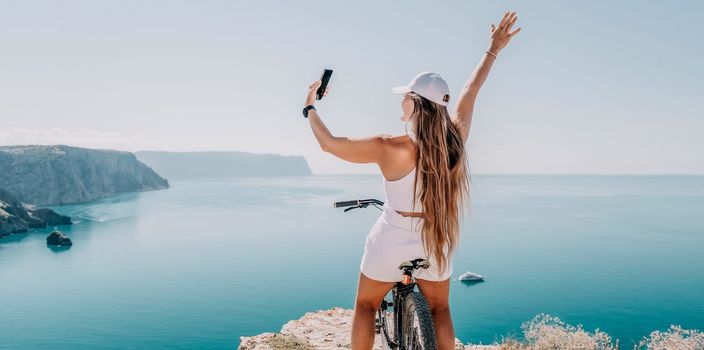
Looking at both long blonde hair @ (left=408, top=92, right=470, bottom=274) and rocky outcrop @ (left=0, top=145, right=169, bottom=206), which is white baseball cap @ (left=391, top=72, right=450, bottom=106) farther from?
rocky outcrop @ (left=0, top=145, right=169, bottom=206)

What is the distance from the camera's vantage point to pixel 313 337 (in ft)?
26.1

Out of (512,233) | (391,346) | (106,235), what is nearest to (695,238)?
(512,233)

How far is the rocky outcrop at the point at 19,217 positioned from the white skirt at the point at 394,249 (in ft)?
339

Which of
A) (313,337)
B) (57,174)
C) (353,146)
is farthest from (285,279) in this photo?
(57,174)

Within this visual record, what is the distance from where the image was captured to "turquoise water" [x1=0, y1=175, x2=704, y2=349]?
128ft

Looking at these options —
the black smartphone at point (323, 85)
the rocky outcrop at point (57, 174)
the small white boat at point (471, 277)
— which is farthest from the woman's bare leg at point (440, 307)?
the rocky outcrop at point (57, 174)

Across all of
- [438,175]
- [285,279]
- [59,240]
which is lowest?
[59,240]

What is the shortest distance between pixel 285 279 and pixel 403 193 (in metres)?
50.5

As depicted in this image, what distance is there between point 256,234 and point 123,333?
133 feet

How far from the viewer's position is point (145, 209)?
393 ft

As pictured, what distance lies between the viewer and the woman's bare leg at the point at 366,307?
10.0ft

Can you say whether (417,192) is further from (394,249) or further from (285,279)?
(285,279)

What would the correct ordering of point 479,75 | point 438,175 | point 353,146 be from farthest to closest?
point 479,75 → point 438,175 → point 353,146

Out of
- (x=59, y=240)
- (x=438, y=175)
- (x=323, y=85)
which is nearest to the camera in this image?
(x=438, y=175)
